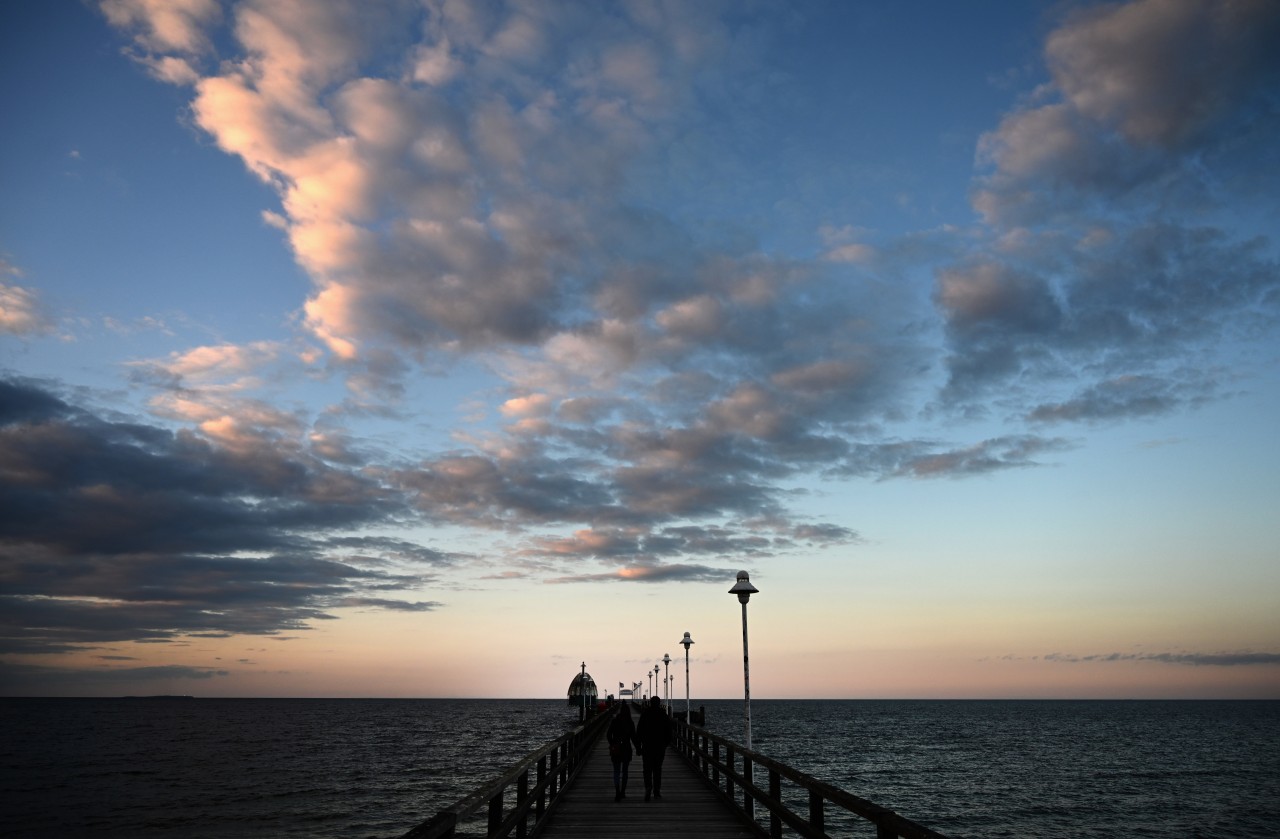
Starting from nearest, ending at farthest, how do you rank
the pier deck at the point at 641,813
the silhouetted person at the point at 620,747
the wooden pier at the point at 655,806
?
the wooden pier at the point at 655,806, the pier deck at the point at 641,813, the silhouetted person at the point at 620,747

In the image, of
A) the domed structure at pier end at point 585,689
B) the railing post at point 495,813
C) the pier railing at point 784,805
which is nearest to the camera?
the pier railing at point 784,805

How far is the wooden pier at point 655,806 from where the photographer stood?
7285 mm

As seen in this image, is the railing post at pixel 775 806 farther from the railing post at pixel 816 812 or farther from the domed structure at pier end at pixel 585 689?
the domed structure at pier end at pixel 585 689

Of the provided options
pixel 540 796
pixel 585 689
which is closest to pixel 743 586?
pixel 540 796

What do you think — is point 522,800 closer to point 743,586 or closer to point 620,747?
point 620,747

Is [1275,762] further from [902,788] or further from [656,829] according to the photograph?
[656,829]

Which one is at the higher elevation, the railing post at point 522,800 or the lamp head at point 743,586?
the lamp head at point 743,586

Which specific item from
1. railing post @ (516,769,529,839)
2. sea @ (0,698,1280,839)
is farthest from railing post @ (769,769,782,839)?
sea @ (0,698,1280,839)

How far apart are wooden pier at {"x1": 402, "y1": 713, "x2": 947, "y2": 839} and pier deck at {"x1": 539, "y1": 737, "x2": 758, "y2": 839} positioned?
0.05ft

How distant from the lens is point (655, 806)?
568 inches

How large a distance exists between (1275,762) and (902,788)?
4355 centimetres

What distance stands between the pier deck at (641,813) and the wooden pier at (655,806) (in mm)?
14

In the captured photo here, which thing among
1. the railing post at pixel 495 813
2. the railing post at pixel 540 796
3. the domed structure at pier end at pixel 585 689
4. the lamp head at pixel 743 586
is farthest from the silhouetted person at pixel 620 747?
the domed structure at pier end at pixel 585 689

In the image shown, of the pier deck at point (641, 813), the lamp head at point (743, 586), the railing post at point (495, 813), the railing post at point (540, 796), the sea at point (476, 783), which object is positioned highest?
the lamp head at point (743, 586)
